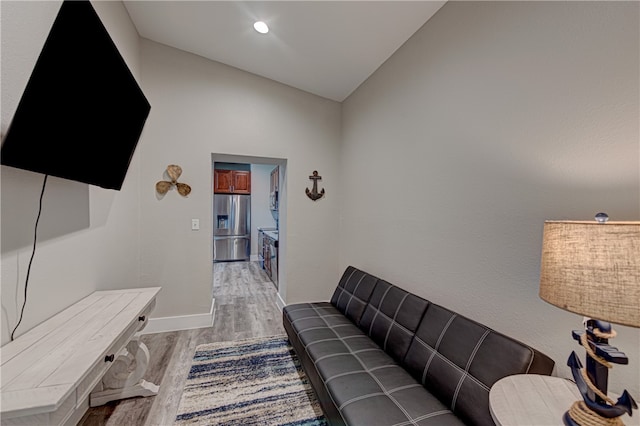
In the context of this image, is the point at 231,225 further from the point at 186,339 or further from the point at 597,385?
the point at 597,385

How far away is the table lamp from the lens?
0.70 m

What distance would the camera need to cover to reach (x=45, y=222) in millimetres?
1480

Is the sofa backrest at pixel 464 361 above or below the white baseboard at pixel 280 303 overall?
above

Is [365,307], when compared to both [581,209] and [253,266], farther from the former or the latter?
[253,266]

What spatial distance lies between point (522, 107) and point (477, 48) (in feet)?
1.80

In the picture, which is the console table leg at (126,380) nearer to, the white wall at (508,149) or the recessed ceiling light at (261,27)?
the white wall at (508,149)

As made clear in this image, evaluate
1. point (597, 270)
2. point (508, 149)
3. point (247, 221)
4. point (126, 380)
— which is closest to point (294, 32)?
point (508, 149)

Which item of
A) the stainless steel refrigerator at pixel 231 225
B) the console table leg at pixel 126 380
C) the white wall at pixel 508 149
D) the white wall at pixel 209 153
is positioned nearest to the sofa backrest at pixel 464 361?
the white wall at pixel 508 149

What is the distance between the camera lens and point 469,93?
172 cm

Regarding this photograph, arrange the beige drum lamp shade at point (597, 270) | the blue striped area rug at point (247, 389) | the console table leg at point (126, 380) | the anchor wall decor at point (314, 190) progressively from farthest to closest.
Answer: the anchor wall decor at point (314, 190) → the console table leg at point (126, 380) → the blue striped area rug at point (247, 389) → the beige drum lamp shade at point (597, 270)

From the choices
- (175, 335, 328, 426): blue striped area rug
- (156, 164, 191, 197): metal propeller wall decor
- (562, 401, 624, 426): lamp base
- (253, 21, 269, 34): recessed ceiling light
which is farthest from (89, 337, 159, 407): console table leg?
(253, 21, 269, 34): recessed ceiling light

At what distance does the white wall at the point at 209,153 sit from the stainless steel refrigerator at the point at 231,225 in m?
3.54

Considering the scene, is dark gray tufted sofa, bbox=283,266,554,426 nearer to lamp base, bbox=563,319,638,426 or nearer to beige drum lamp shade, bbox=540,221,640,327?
lamp base, bbox=563,319,638,426

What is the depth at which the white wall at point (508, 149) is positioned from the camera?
1.08m
